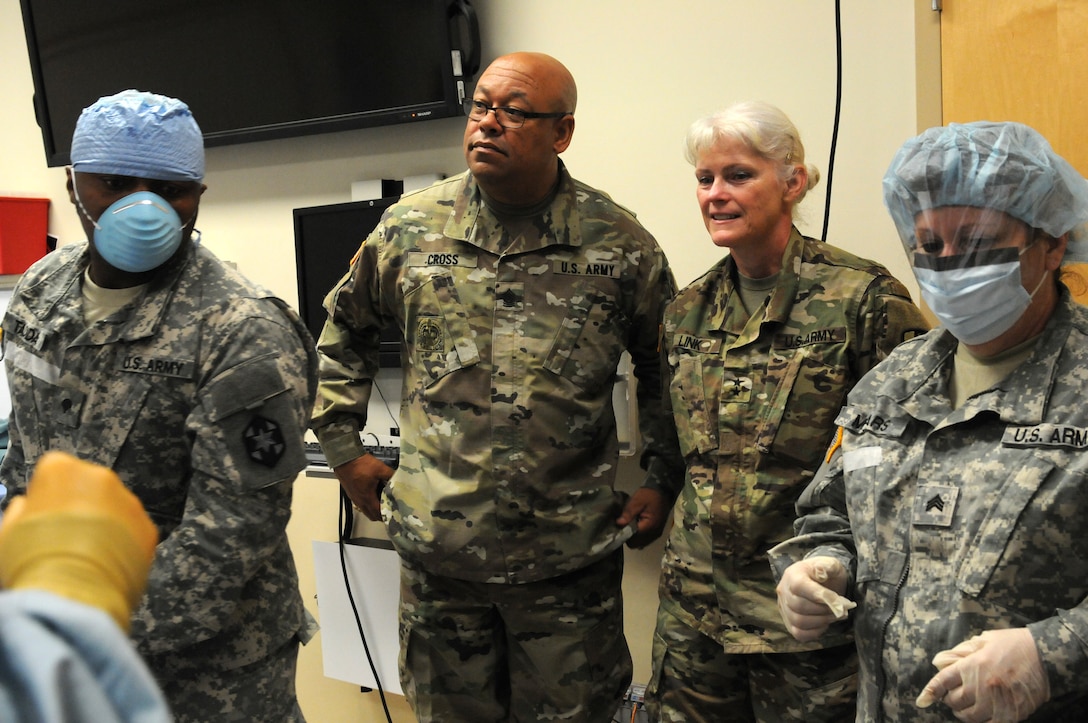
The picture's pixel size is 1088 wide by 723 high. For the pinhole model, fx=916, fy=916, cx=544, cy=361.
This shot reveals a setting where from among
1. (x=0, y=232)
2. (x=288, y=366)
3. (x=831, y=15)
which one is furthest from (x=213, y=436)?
(x=0, y=232)

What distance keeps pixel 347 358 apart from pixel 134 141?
81 centimetres

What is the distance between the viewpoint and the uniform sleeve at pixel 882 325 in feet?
5.77

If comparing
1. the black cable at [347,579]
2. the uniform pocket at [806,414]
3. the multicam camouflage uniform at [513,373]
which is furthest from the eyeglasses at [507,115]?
the black cable at [347,579]

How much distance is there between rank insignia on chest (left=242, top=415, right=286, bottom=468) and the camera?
1480mm

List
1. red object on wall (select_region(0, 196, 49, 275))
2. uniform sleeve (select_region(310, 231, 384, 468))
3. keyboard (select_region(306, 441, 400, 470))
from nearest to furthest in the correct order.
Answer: uniform sleeve (select_region(310, 231, 384, 468)), keyboard (select_region(306, 441, 400, 470)), red object on wall (select_region(0, 196, 49, 275))

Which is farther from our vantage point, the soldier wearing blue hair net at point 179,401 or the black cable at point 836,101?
the black cable at point 836,101

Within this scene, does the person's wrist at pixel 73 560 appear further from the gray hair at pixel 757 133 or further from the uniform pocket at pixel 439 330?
the gray hair at pixel 757 133

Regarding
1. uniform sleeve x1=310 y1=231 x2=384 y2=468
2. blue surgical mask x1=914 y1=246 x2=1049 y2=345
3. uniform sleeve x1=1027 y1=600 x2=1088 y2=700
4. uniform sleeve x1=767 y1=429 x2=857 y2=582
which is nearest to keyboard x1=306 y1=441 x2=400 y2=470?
uniform sleeve x1=310 y1=231 x2=384 y2=468

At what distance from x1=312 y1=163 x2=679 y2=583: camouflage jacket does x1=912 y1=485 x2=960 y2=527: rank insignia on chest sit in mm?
884

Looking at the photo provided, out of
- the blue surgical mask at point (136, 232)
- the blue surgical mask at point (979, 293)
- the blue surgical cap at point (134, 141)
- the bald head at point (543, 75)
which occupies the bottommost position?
the blue surgical mask at point (979, 293)

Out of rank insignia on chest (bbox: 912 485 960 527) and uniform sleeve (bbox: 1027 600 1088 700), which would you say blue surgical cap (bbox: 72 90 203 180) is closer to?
rank insignia on chest (bbox: 912 485 960 527)

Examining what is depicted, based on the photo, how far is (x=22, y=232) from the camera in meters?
3.46

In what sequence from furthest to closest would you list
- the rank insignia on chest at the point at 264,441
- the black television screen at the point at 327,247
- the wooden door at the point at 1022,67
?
the black television screen at the point at 327,247, the wooden door at the point at 1022,67, the rank insignia on chest at the point at 264,441

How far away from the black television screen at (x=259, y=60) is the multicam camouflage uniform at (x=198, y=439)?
48.4 inches
